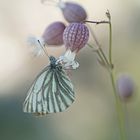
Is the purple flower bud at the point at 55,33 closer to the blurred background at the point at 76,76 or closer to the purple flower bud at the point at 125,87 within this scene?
the purple flower bud at the point at 125,87

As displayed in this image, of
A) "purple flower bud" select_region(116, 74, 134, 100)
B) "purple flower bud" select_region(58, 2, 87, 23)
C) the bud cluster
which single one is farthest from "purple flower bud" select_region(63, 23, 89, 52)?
"purple flower bud" select_region(116, 74, 134, 100)

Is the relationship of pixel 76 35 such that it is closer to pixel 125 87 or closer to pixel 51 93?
pixel 51 93

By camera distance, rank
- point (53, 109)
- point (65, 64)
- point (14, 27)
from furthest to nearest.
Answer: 1. point (14, 27)
2. point (65, 64)
3. point (53, 109)

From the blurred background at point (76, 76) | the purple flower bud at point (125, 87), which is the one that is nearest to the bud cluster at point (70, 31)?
the purple flower bud at point (125, 87)

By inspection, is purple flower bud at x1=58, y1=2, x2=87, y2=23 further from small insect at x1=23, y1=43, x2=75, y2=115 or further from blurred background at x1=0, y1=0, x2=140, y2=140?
blurred background at x1=0, y1=0, x2=140, y2=140

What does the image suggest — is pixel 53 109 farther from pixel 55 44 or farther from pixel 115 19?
pixel 115 19

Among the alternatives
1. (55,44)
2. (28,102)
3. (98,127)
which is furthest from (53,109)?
(98,127)

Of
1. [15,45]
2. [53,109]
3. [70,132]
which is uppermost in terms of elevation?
[53,109]

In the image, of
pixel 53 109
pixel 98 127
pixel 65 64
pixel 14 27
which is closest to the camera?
pixel 53 109
